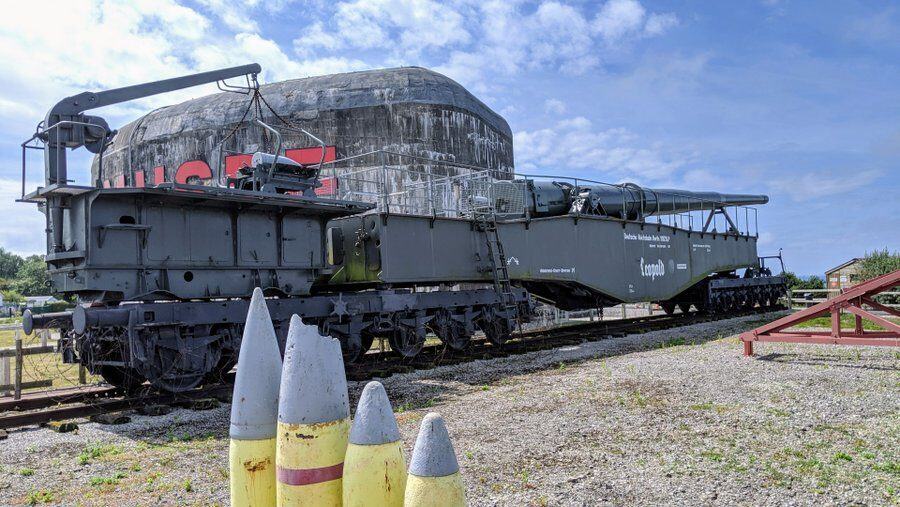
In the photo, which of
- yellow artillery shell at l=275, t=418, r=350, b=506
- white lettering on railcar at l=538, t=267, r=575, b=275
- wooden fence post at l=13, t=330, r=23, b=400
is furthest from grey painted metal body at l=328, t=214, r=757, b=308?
yellow artillery shell at l=275, t=418, r=350, b=506

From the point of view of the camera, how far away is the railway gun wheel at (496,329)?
14.5 m

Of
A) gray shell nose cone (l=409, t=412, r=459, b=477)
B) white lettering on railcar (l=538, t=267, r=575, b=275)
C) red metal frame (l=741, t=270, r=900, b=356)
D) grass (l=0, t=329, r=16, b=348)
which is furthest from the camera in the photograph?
grass (l=0, t=329, r=16, b=348)

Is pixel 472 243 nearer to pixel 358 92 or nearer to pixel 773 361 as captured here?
pixel 773 361

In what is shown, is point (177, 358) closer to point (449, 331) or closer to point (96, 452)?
point (96, 452)

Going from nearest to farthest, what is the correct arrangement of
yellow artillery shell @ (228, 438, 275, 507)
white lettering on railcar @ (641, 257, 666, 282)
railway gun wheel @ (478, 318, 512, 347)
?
yellow artillery shell @ (228, 438, 275, 507) < railway gun wheel @ (478, 318, 512, 347) < white lettering on railcar @ (641, 257, 666, 282)

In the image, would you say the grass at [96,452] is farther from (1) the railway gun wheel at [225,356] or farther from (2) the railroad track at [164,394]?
(1) the railway gun wheel at [225,356]

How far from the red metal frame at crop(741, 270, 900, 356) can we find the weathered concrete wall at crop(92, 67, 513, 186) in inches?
789

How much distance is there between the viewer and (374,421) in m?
3.44

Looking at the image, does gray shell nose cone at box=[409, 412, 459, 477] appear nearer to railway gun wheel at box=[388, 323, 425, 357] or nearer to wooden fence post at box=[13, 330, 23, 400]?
wooden fence post at box=[13, 330, 23, 400]

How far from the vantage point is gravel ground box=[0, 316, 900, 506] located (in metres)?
5.02

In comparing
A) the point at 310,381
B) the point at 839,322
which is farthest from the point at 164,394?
the point at 839,322

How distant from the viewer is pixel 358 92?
30.4 metres

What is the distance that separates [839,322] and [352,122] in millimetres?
22729

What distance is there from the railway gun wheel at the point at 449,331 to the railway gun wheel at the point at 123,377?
5370mm
